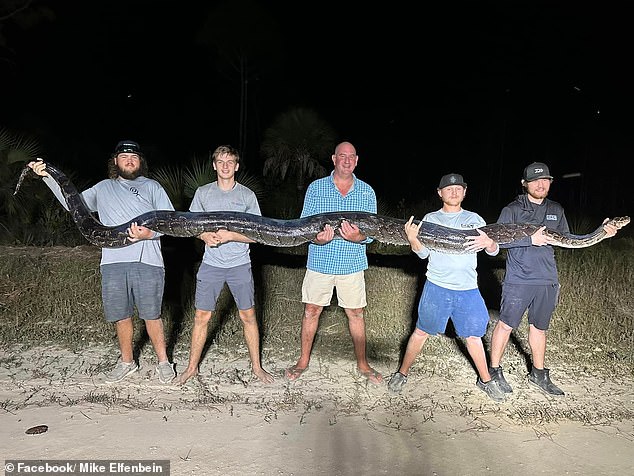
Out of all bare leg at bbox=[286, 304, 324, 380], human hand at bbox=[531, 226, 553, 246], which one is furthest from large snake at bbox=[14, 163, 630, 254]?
bare leg at bbox=[286, 304, 324, 380]

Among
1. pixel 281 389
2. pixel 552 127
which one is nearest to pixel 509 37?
pixel 552 127

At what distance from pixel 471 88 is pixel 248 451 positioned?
76.9ft

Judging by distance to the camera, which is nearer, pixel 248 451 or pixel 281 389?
pixel 248 451

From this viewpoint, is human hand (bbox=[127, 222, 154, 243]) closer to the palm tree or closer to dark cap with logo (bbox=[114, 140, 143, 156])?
dark cap with logo (bbox=[114, 140, 143, 156])

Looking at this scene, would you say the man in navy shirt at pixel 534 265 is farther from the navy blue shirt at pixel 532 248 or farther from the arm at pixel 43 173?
the arm at pixel 43 173

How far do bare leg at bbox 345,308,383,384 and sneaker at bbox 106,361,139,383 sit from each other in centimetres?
244

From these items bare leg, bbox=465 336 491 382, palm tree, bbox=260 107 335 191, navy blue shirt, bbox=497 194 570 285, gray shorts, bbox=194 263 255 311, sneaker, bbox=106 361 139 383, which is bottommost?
sneaker, bbox=106 361 139 383

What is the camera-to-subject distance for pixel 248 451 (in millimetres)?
4500

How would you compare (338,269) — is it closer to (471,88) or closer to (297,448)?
(297,448)

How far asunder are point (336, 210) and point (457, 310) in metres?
1.63

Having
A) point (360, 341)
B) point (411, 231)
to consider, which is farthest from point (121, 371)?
point (411, 231)

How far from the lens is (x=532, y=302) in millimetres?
5605
